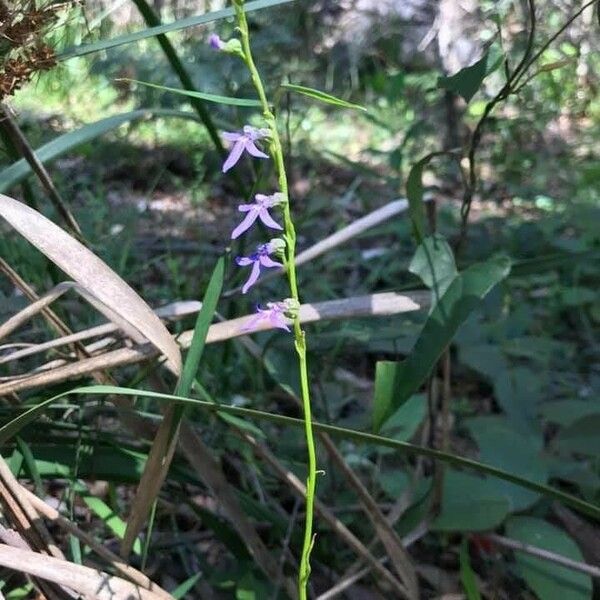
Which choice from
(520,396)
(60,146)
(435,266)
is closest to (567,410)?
(520,396)

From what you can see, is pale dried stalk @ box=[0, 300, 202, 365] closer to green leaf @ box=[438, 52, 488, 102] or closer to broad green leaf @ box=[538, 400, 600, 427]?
green leaf @ box=[438, 52, 488, 102]

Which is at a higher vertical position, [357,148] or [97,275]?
[97,275]

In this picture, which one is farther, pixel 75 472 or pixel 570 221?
pixel 570 221

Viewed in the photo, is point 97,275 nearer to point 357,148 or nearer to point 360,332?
point 360,332

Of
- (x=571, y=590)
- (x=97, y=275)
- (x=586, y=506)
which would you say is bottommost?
(x=571, y=590)

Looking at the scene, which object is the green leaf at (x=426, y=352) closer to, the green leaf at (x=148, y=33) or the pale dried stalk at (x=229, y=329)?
the pale dried stalk at (x=229, y=329)

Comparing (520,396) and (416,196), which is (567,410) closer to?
(520,396)

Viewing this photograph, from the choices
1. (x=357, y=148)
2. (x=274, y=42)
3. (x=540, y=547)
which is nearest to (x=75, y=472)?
(x=540, y=547)
